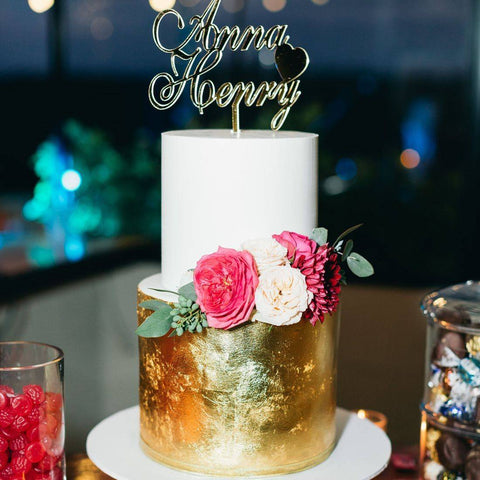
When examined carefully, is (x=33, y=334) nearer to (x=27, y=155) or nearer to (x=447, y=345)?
(x=27, y=155)

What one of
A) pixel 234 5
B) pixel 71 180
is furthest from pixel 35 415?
pixel 234 5

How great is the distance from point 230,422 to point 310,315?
9.4 inches

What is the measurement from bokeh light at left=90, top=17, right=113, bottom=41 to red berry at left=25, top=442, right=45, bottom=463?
5.22m

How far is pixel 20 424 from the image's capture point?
130cm

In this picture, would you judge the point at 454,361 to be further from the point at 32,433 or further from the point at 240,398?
the point at 32,433

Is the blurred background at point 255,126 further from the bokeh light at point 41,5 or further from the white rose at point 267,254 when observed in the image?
Result: the white rose at point 267,254

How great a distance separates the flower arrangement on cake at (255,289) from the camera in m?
1.30

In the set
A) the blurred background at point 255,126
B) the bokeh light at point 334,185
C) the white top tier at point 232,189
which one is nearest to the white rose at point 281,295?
the white top tier at point 232,189

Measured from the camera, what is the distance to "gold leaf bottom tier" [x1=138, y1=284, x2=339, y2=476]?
1.37m

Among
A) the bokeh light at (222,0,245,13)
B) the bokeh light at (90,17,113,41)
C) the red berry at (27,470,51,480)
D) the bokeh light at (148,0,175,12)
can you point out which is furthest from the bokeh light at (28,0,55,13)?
the red berry at (27,470,51,480)

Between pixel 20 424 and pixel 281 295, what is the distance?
484 mm

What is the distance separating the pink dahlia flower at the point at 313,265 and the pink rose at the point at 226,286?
3.2 inches

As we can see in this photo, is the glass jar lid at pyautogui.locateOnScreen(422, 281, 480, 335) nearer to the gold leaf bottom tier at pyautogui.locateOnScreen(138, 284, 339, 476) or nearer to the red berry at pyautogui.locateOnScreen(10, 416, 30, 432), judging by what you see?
the gold leaf bottom tier at pyautogui.locateOnScreen(138, 284, 339, 476)

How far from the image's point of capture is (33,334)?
4141mm
